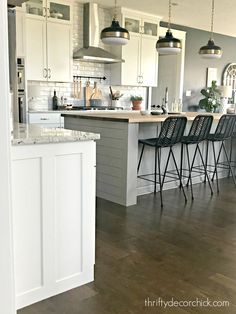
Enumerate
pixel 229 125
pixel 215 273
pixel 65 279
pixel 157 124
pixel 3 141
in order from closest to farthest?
A: 1. pixel 3 141
2. pixel 65 279
3. pixel 215 273
4. pixel 157 124
5. pixel 229 125

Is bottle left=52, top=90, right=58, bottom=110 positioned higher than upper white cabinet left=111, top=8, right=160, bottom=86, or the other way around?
upper white cabinet left=111, top=8, right=160, bottom=86

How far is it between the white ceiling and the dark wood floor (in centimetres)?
369

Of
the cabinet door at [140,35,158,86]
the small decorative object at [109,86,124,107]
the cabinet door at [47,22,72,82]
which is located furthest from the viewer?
the cabinet door at [140,35,158,86]

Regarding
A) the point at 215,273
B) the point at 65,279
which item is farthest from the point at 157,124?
the point at 65,279

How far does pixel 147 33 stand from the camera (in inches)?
284

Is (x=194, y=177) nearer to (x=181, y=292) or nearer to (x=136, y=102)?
(x=136, y=102)

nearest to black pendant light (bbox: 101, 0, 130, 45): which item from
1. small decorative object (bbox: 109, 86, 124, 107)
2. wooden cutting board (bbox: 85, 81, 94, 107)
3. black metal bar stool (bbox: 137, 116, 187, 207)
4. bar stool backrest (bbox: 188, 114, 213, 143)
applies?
black metal bar stool (bbox: 137, 116, 187, 207)

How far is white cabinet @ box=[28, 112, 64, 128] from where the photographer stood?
5.62 metres

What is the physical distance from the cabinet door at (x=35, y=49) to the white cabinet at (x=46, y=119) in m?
0.61

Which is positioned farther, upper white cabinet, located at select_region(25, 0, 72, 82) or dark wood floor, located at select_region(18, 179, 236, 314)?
upper white cabinet, located at select_region(25, 0, 72, 82)

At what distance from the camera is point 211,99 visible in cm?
791

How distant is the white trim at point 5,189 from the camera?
149 centimetres

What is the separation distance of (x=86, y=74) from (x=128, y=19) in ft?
4.28

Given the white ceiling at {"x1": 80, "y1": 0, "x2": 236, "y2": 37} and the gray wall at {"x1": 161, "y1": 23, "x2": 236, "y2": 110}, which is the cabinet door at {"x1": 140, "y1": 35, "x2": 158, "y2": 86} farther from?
the gray wall at {"x1": 161, "y1": 23, "x2": 236, "y2": 110}
